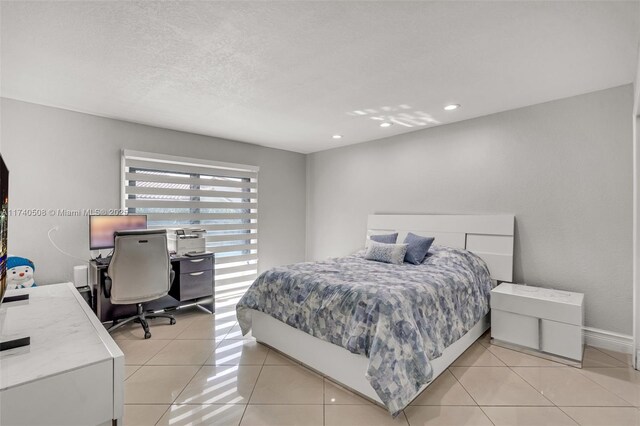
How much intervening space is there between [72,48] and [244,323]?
271 centimetres

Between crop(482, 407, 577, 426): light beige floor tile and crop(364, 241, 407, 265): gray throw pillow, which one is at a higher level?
crop(364, 241, 407, 265): gray throw pillow

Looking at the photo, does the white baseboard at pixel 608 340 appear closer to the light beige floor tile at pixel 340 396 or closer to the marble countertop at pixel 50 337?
the light beige floor tile at pixel 340 396

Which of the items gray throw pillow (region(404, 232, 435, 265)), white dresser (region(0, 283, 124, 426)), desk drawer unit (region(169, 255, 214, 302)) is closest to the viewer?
white dresser (region(0, 283, 124, 426))

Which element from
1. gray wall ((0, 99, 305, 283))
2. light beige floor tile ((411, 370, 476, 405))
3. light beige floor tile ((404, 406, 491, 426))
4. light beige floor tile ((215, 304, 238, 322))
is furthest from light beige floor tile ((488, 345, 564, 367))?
gray wall ((0, 99, 305, 283))

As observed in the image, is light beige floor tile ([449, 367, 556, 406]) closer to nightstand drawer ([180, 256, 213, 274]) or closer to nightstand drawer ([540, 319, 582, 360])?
nightstand drawer ([540, 319, 582, 360])

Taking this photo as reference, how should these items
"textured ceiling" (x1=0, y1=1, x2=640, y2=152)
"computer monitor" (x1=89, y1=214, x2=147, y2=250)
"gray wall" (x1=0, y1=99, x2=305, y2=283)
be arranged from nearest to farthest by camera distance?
"textured ceiling" (x1=0, y1=1, x2=640, y2=152), "gray wall" (x1=0, y1=99, x2=305, y2=283), "computer monitor" (x1=89, y1=214, x2=147, y2=250)

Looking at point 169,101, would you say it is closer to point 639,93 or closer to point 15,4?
point 15,4

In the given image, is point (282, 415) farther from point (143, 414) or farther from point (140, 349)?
point (140, 349)

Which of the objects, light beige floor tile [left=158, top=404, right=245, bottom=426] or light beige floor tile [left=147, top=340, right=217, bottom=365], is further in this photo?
light beige floor tile [left=147, top=340, right=217, bottom=365]

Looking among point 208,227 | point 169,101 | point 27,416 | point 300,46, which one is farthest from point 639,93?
point 208,227

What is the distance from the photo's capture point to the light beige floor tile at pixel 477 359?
2.63 m

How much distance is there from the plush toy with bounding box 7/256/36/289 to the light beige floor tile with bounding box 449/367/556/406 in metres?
3.97

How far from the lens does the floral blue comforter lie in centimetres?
195

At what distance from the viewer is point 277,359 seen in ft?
8.97
